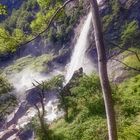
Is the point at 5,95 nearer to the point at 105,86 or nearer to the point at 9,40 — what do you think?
the point at 9,40

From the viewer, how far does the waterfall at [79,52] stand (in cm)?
7944

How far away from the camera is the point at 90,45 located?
255ft

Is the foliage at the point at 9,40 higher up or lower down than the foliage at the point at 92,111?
lower down

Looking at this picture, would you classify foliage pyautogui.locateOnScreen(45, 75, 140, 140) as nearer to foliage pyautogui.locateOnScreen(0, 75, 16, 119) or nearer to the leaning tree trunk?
foliage pyautogui.locateOnScreen(0, 75, 16, 119)

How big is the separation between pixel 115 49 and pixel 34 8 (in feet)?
215

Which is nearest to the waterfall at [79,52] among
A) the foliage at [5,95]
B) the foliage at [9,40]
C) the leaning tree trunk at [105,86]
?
the foliage at [5,95]

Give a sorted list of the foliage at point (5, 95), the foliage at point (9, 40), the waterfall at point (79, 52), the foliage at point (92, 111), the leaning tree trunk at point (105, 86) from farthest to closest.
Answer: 1. the waterfall at point (79, 52)
2. the foliage at point (5, 95)
3. the foliage at point (92, 111)
4. the foliage at point (9, 40)
5. the leaning tree trunk at point (105, 86)

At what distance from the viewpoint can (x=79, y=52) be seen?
81.7 m

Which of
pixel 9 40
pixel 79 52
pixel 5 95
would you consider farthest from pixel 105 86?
pixel 79 52

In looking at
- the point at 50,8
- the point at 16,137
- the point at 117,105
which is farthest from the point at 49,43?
the point at 50,8

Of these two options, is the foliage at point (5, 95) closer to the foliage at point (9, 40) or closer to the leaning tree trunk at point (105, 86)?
the foliage at point (9, 40)

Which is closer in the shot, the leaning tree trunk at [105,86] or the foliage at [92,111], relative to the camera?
the leaning tree trunk at [105,86]

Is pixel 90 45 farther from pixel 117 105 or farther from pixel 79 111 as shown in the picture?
pixel 117 105

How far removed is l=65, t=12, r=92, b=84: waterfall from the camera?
79.4 meters
